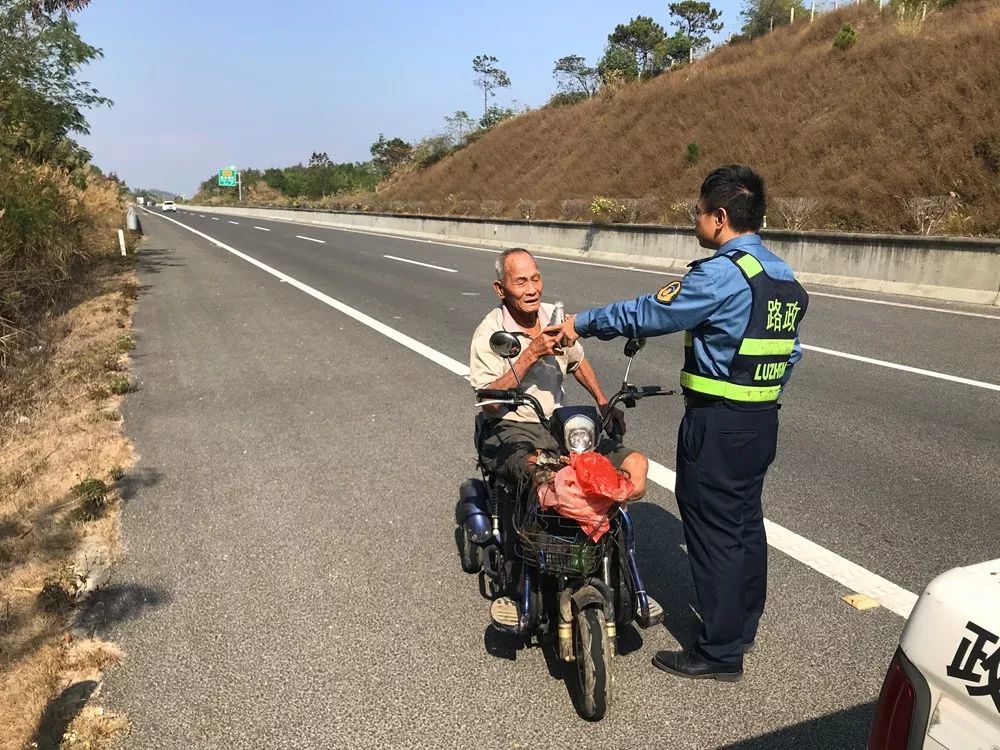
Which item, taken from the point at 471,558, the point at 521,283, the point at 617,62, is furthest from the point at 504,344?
the point at 617,62

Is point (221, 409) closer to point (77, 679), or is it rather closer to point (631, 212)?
point (77, 679)

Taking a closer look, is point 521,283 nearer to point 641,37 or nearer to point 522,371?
point 522,371

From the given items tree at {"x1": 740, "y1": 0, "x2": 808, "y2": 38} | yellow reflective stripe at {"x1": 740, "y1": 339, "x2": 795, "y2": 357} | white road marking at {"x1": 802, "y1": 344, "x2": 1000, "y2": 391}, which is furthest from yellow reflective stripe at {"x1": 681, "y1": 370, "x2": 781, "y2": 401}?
tree at {"x1": 740, "y1": 0, "x2": 808, "y2": 38}

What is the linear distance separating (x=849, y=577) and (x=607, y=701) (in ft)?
5.46

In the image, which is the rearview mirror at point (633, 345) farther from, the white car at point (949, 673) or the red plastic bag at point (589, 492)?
the white car at point (949, 673)

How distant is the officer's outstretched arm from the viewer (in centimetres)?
272

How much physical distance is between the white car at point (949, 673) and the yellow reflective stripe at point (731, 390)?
1.31m

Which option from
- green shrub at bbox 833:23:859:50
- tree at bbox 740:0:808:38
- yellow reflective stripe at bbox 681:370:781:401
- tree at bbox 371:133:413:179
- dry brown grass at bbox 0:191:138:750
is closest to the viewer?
yellow reflective stripe at bbox 681:370:781:401

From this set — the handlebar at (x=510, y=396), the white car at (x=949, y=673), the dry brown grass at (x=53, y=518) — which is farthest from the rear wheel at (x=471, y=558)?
the white car at (x=949, y=673)

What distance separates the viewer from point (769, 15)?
42000 mm

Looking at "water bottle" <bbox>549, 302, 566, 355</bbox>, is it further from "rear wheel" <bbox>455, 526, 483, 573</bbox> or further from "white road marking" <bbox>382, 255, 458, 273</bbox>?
"white road marking" <bbox>382, 255, 458, 273</bbox>

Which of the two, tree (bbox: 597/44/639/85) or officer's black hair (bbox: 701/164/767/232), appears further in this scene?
tree (bbox: 597/44/639/85)

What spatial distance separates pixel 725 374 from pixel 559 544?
864 millimetres

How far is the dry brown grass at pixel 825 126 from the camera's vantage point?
65.5 feet
